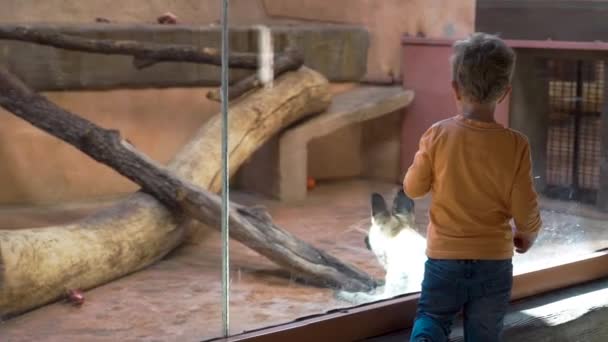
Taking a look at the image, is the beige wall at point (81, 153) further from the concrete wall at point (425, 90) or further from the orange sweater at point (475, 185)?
the orange sweater at point (475, 185)

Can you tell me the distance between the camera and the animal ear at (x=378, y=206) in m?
3.20

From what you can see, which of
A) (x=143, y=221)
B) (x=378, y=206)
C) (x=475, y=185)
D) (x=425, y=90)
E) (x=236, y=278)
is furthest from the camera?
(x=143, y=221)

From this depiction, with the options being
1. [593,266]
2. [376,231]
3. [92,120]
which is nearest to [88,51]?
[92,120]

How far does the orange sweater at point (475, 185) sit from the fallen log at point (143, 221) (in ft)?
2.45

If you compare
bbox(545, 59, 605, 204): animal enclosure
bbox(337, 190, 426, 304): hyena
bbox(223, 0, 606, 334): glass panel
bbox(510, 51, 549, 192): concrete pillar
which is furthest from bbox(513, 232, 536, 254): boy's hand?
bbox(545, 59, 605, 204): animal enclosure

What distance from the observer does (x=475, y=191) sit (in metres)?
2.36

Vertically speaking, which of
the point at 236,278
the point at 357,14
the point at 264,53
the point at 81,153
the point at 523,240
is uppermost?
the point at 357,14

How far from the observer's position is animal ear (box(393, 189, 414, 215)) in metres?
3.05

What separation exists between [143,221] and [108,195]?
13.8 inches

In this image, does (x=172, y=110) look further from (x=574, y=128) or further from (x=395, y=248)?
(x=574, y=128)

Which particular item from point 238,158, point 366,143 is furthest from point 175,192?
point 366,143

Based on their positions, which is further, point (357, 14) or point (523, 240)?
point (357, 14)

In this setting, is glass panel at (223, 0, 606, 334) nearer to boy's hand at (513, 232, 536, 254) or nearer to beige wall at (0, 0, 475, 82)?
beige wall at (0, 0, 475, 82)

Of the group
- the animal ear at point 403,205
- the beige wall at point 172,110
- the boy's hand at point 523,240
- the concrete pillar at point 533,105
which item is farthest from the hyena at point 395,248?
the boy's hand at point 523,240
